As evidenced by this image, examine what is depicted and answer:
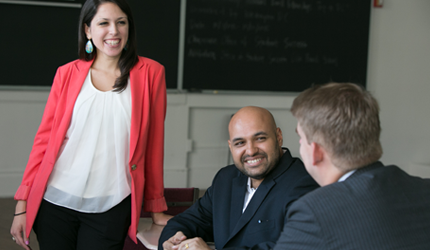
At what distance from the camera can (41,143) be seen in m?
1.66

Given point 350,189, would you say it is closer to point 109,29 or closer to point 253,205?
point 253,205

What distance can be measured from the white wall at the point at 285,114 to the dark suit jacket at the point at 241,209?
254 centimetres

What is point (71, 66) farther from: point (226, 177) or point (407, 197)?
point (407, 197)

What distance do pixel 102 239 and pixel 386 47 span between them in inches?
171

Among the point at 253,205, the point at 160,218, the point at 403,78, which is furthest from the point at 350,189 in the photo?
the point at 403,78

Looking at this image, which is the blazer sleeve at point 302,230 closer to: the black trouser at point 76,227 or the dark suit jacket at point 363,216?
the dark suit jacket at point 363,216

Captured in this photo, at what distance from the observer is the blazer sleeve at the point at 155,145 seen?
1729 mm

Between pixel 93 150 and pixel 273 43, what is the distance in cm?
333

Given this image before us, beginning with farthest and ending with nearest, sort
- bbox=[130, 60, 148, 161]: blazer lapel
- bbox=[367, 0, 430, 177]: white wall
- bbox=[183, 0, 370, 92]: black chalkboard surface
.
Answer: bbox=[367, 0, 430, 177]: white wall
bbox=[183, 0, 370, 92]: black chalkboard surface
bbox=[130, 60, 148, 161]: blazer lapel

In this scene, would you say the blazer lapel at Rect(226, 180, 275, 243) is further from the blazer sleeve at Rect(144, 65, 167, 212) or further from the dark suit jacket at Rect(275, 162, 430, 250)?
the dark suit jacket at Rect(275, 162, 430, 250)

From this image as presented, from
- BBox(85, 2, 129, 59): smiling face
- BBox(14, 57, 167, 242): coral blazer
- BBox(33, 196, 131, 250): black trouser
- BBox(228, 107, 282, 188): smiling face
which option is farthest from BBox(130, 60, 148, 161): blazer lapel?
BBox(228, 107, 282, 188): smiling face

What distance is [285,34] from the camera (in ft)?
15.1

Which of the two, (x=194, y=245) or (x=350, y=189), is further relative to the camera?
(x=194, y=245)

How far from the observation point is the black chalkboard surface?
436 cm
